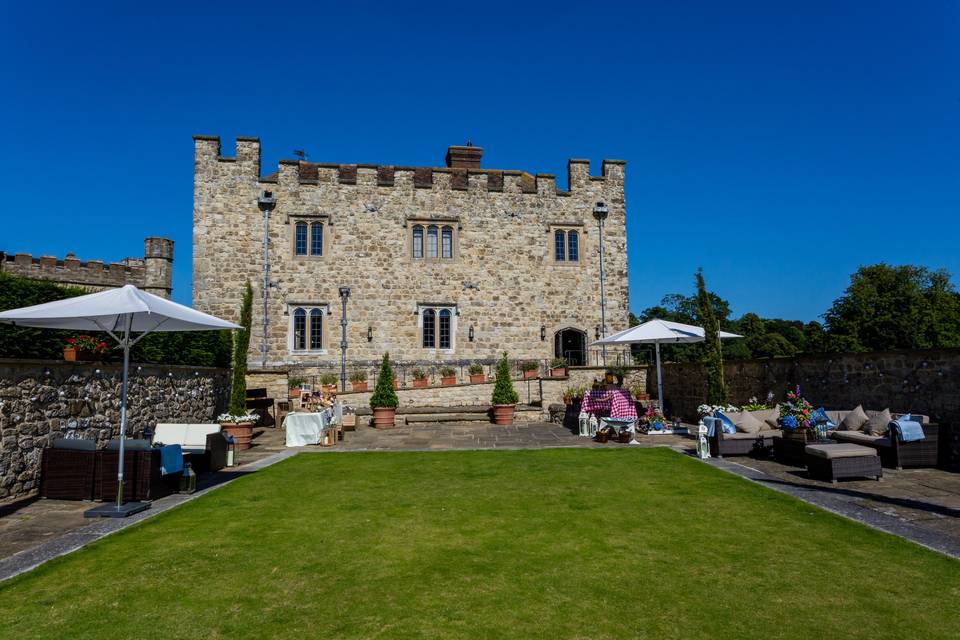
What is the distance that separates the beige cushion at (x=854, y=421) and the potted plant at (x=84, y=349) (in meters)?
12.1

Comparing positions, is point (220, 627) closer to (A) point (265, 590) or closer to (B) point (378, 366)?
(A) point (265, 590)

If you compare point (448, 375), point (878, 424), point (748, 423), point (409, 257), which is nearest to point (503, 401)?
point (448, 375)

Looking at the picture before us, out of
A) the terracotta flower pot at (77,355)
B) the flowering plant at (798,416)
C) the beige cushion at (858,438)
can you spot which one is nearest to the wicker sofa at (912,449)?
the beige cushion at (858,438)

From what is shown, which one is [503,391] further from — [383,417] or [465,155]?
[465,155]

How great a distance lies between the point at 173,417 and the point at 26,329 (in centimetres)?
340

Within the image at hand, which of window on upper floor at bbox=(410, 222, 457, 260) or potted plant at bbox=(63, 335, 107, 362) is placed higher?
window on upper floor at bbox=(410, 222, 457, 260)

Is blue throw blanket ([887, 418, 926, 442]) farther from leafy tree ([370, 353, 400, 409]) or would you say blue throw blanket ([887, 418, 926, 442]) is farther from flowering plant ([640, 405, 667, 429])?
leafy tree ([370, 353, 400, 409])

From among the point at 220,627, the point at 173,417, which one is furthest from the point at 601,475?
the point at 173,417

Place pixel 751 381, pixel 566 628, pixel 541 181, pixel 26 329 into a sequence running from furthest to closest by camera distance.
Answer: pixel 541 181
pixel 751 381
pixel 26 329
pixel 566 628

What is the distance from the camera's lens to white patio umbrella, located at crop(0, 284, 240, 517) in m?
6.25

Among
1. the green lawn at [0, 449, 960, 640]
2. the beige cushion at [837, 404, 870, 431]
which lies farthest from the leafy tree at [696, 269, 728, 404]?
the green lawn at [0, 449, 960, 640]

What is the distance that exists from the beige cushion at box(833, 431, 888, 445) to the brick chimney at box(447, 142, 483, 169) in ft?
62.4

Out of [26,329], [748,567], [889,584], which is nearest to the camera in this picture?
[889,584]

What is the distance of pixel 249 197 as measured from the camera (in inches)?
835
